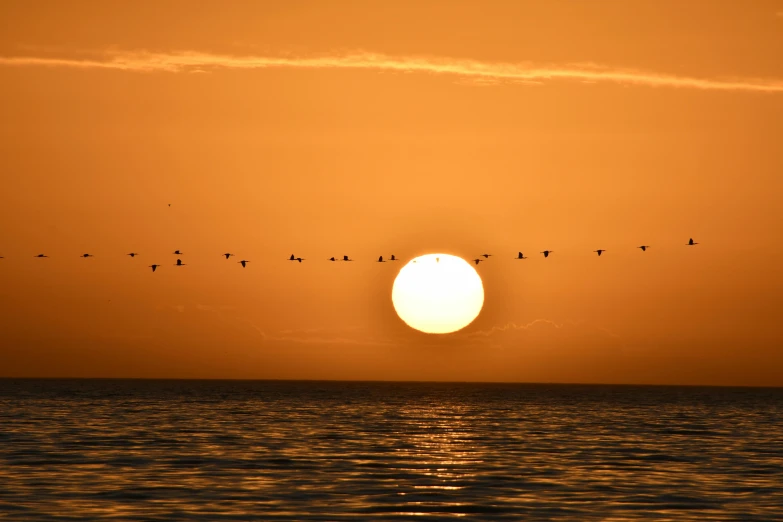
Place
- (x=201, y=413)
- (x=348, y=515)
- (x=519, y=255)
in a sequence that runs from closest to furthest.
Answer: (x=348, y=515)
(x=519, y=255)
(x=201, y=413)

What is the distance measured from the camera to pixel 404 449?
70.8 m

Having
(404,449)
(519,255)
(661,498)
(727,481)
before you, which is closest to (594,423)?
(519,255)

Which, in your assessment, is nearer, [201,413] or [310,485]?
[310,485]

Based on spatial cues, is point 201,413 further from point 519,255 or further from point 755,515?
point 755,515

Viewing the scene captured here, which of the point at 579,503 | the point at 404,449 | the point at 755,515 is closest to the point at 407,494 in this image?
the point at 579,503

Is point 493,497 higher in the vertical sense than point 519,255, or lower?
lower

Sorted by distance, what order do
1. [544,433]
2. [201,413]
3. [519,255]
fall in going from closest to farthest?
[544,433] → [519,255] → [201,413]

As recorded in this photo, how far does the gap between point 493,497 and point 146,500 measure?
47.1ft

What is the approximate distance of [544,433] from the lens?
8725 cm

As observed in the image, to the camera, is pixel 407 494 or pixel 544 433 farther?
pixel 544 433

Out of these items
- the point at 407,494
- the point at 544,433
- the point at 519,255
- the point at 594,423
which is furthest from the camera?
the point at 594,423

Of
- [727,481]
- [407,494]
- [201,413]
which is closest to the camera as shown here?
[407,494]

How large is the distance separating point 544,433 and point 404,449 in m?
19.9

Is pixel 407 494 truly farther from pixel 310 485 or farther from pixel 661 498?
pixel 661 498
